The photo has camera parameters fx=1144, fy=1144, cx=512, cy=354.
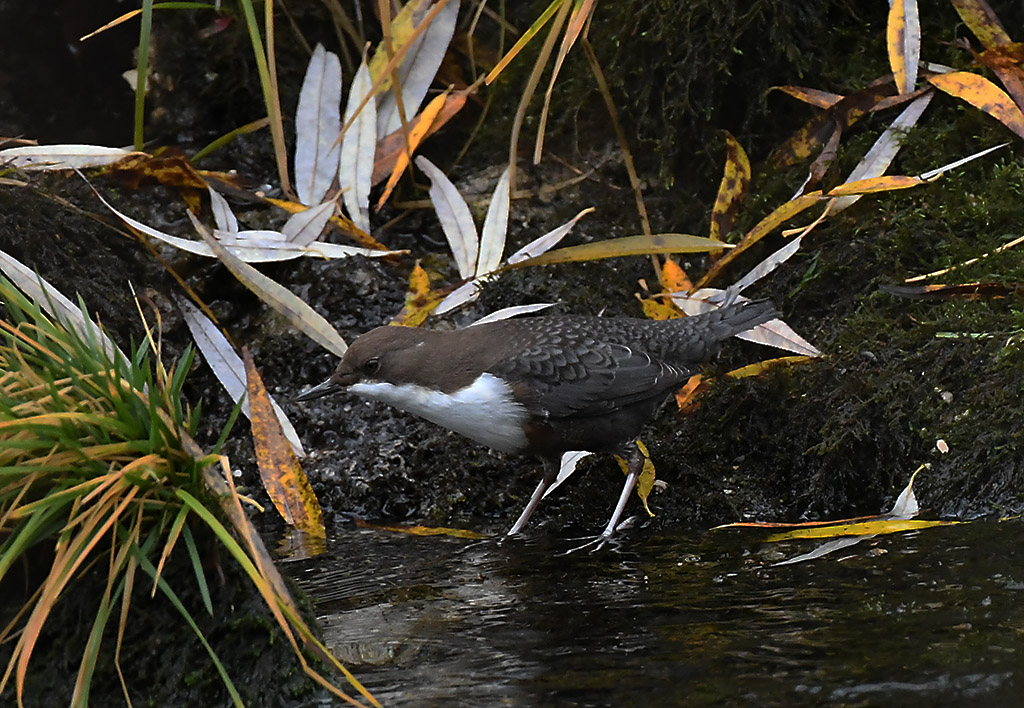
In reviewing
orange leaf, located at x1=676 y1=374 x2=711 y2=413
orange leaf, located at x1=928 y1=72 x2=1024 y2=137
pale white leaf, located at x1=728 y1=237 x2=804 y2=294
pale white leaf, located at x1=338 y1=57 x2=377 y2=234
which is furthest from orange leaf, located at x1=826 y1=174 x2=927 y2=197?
pale white leaf, located at x1=338 y1=57 x2=377 y2=234

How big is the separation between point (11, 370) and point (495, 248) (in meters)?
2.55

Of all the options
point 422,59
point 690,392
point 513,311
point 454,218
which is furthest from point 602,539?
point 422,59

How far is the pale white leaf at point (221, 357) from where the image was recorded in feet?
14.6

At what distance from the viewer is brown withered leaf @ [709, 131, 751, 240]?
492 centimetres

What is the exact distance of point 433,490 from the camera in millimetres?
4352

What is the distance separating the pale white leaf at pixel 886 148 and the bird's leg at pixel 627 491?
1.38m

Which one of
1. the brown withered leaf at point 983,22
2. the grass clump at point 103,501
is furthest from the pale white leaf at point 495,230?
the grass clump at point 103,501

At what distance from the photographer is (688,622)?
9.12ft

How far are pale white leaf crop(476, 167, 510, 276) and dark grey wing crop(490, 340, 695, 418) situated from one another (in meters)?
0.91

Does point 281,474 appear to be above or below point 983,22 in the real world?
below

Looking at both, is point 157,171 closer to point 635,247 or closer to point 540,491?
point 635,247

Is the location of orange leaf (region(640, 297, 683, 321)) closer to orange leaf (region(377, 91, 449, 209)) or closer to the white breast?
the white breast

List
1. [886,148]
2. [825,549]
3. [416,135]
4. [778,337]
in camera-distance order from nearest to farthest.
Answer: [825,549], [778,337], [886,148], [416,135]

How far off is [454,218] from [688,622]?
8.91ft
